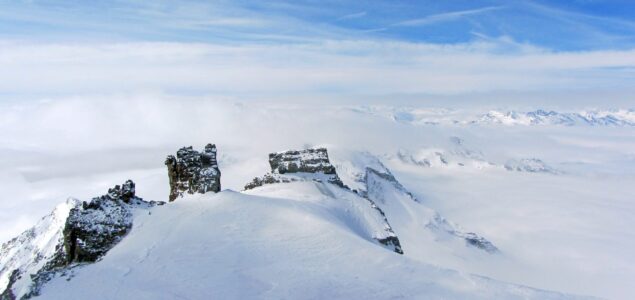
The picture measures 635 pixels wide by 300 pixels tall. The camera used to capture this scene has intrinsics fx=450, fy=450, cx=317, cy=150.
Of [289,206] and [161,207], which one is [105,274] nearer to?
[161,207]

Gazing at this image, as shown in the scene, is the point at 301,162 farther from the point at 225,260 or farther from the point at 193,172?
the point at 225,260

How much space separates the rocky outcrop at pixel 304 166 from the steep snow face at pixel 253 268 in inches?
1524

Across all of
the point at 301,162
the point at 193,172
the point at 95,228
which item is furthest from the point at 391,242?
the point at 95,228

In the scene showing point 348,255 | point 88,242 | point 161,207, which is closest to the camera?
point 348,255

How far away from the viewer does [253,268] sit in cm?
2792

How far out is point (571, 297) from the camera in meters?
25.8

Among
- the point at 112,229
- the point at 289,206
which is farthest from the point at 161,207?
the point at 289,206

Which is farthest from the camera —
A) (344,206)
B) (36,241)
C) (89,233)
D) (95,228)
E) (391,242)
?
(36,241)

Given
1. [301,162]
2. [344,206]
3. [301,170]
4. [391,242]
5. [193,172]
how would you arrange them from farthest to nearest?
[301,162], [301,170], [344,206], [391,242], [193,172]

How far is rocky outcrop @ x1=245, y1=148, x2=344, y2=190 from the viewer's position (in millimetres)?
78562

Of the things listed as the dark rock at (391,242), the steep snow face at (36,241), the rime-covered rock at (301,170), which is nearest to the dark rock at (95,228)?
the dark rock at (391,242)

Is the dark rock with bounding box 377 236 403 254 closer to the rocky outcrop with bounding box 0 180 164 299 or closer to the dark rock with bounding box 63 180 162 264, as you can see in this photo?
the rocky outcrop with bounding box 0 180 164 299

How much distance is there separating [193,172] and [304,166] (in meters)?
32.3

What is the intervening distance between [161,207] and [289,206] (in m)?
11.6
